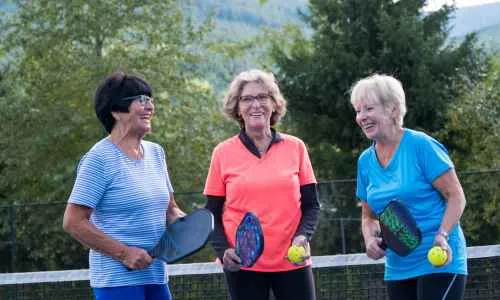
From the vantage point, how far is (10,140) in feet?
72.1

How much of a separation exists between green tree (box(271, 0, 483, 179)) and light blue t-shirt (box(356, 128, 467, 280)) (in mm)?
17439

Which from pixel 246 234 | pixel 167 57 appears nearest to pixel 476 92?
pixel 167 57

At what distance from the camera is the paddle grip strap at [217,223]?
5.59m

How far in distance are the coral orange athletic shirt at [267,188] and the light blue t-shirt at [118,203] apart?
1.73ft

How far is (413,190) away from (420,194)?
0.04 m

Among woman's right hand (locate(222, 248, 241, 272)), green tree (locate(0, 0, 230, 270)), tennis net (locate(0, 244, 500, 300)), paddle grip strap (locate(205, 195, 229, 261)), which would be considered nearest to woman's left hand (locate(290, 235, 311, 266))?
woman's right hand (locate(222, 248, 241, 272))

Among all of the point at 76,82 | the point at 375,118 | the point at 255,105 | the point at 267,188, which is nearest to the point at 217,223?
the point at 267,188

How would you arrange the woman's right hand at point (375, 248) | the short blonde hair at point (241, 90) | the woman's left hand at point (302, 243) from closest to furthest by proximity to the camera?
the woman's right hand at point (375, 248)
the woman's left hand at point (302, 243)
the short blonde hair at point (241, 90)

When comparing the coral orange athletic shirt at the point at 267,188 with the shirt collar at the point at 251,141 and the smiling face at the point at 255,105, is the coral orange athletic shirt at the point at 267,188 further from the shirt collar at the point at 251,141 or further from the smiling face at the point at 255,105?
the smiling face at the point at 255,105

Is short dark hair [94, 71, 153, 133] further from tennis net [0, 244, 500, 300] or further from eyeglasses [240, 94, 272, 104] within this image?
tennis net [0, 244, 500, 300]

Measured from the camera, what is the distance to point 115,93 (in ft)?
16.8

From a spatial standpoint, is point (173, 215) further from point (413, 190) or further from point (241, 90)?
point (413, 190)

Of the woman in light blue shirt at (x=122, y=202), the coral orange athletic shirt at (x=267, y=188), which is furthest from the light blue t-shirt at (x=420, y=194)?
the woman in light blue shirt at (x=122, y=202)

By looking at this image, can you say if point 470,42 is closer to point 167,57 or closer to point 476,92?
point 476,92
